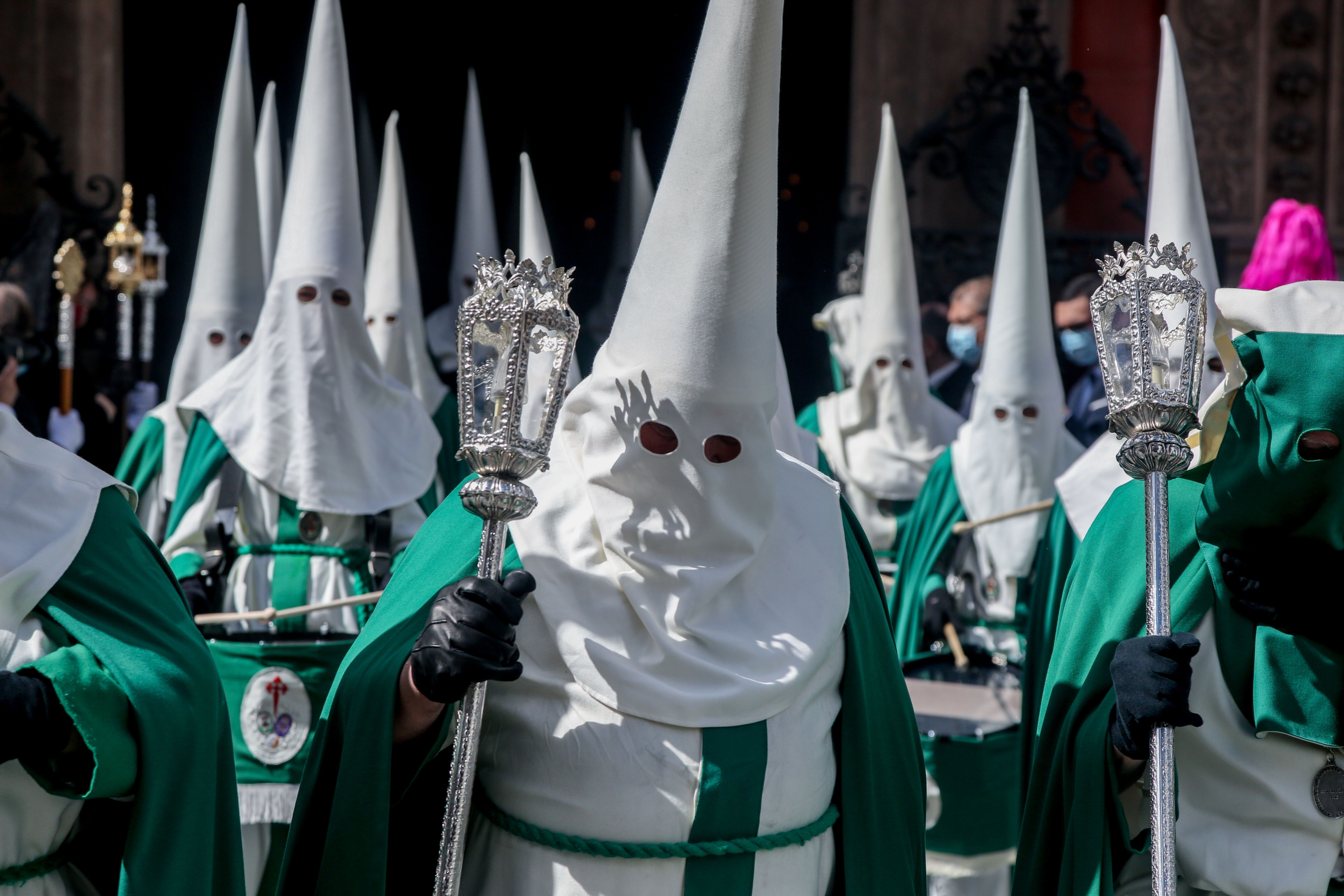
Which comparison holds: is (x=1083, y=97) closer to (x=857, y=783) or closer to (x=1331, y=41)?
(x=1331, y=41)

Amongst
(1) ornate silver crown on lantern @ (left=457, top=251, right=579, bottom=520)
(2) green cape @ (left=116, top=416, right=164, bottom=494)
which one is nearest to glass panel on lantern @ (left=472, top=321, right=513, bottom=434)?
(1) ornate silver crown on lantern @ (left=457, top=251, right=579, bottom=520)

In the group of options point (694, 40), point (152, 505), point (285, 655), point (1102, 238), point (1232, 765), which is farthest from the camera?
point (694, 40)

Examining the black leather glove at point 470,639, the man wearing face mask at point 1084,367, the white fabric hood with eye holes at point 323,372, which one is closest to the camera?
the black leather glove at point 470,639

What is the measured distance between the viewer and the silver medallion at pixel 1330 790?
282cm

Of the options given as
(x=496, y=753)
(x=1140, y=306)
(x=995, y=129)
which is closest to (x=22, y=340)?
(x=496, y=753)

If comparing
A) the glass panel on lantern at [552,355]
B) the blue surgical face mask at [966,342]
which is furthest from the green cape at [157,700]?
the blue surgical face mask at [966,342]

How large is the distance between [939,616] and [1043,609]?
4.60ft

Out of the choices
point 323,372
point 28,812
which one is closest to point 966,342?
point 323,372

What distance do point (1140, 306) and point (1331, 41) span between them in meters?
10.6

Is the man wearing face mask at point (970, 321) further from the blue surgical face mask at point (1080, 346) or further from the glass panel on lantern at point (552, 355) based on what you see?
the glass panel on lantern at point (552, 355)

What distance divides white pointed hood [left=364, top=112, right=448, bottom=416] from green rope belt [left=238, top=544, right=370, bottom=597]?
6.16ft

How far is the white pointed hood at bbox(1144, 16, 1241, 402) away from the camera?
14.6ft

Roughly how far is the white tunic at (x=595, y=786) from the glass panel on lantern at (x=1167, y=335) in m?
0.83

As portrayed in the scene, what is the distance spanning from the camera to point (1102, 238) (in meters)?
11.5
